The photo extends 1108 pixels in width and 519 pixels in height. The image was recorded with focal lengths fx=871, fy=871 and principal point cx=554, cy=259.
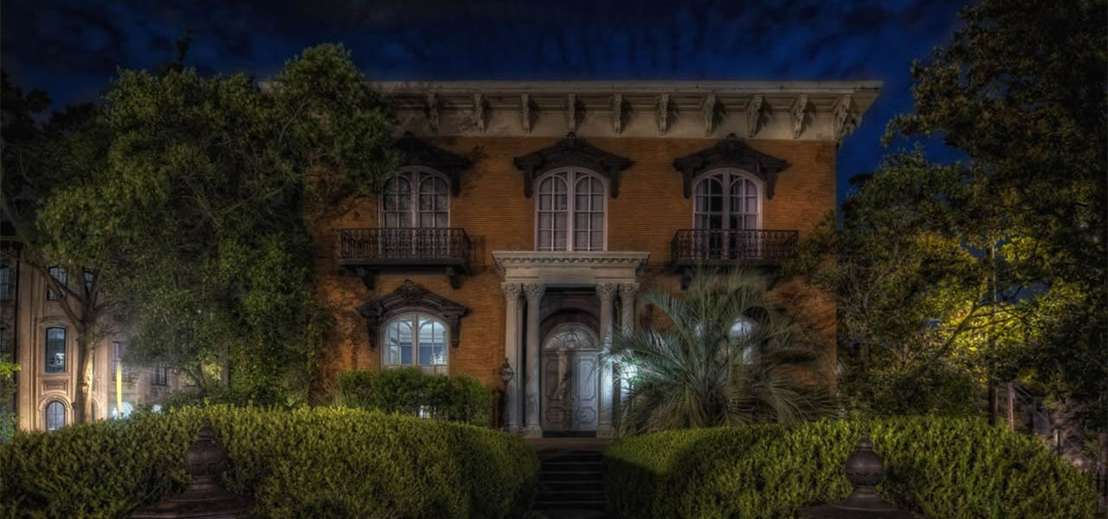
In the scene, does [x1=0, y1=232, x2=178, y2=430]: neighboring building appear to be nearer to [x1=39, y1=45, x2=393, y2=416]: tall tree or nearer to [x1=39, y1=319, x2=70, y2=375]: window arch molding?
[x1=39, y1=319, x2=70, y2=375]: window arch molding

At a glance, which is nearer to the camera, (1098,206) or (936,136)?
(1098,206)

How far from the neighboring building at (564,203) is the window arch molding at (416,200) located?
38 mm

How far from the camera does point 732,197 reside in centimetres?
2206

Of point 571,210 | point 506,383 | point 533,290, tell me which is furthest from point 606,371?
point 571,210

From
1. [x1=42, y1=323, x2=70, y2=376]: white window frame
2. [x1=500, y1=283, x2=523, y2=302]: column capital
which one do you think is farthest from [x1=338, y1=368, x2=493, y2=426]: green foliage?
[x1=42, y1=323, x2=70, y2=376]: white window frame

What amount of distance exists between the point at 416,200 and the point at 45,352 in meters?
20.4

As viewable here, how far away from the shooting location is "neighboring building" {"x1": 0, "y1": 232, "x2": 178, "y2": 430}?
32938 millimetres

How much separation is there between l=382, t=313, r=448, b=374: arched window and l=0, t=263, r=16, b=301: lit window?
65.8 feet

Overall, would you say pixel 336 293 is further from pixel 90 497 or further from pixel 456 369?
pixel 90 497

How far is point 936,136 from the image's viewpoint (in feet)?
44.8

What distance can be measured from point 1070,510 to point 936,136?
25.6 feet

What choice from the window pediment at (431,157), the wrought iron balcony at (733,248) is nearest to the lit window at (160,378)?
the window pediment at (431,157)

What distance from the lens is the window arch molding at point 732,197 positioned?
Result: 2192cm

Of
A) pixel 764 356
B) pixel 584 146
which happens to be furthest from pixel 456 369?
pixel 764 356
